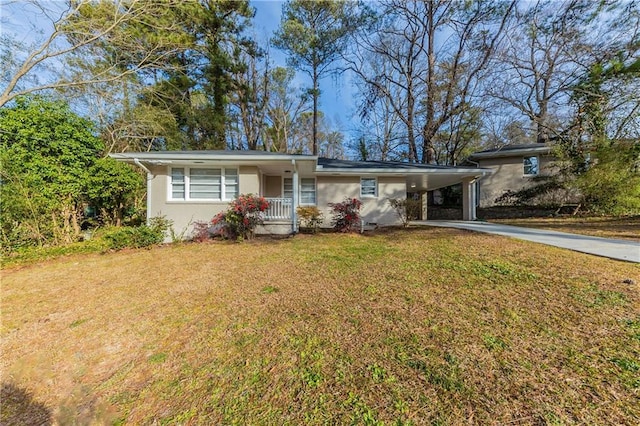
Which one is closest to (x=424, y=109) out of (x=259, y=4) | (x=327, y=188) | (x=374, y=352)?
(x=327, y=188)

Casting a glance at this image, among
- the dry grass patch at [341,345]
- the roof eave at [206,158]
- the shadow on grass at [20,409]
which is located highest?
the roof eave at [206,158]

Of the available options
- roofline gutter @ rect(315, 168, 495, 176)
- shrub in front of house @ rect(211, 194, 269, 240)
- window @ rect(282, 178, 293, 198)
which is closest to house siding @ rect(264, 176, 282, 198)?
window @ rect(282, 178, 293, 198)

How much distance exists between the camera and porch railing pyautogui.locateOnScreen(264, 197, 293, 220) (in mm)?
8922

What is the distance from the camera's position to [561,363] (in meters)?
1.94

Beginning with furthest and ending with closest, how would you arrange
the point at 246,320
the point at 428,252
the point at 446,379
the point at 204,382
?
the point at 428,252 < the point at 246,320 < the point at 204,382 < the point at 446,379

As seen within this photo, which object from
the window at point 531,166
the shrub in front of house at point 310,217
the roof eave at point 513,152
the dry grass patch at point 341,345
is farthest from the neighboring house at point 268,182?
the window at point 531,166

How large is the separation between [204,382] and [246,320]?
0.93 m

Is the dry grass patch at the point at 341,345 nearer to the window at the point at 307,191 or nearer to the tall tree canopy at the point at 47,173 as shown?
the tall tree canopy at the point at 47,173

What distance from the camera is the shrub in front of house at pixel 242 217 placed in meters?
7.72

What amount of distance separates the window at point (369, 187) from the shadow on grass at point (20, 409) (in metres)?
10.0

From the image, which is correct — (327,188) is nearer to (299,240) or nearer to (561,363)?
(299,240)

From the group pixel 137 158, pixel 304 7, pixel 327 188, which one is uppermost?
pixel 304 7

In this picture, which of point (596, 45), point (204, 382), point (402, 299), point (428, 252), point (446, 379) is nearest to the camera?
point (446, 379)

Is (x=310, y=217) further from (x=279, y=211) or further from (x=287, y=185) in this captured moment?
(x=287, y=185)
